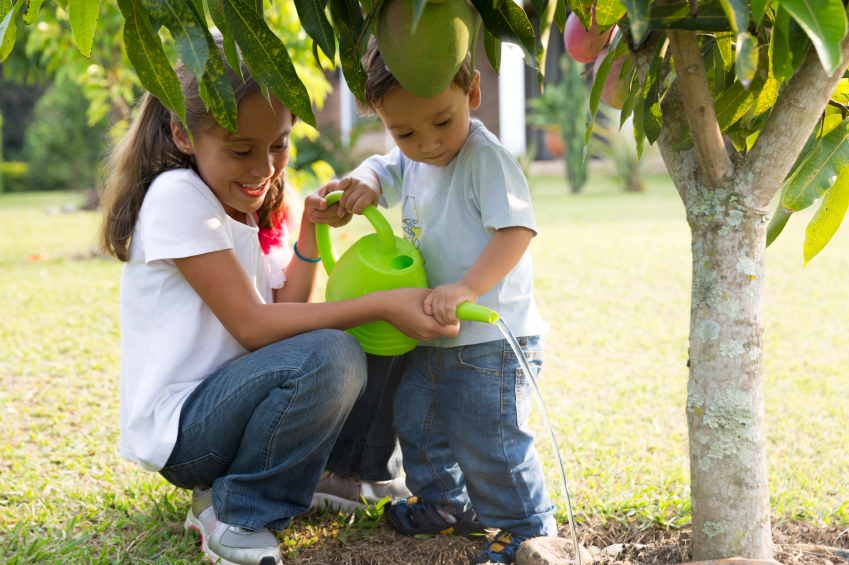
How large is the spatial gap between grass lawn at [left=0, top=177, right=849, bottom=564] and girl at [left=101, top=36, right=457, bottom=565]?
19 centimetres

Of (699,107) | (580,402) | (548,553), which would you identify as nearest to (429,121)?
(699,107)

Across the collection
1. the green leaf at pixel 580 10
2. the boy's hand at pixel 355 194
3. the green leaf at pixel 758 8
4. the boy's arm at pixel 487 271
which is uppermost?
the green leaf at pixel 580 10

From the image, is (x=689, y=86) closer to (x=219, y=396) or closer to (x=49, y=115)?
(x=219, y=396)

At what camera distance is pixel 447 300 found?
136cm

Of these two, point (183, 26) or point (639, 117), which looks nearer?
point (183, 26)

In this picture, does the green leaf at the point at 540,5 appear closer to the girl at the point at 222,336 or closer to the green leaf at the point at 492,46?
the green leaf at the point at 492,46

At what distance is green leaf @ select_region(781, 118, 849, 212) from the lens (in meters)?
1.17

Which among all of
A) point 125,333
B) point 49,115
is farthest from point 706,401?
point 49,115

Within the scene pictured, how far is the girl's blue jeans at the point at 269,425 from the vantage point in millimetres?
1427

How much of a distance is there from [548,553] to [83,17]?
124cm

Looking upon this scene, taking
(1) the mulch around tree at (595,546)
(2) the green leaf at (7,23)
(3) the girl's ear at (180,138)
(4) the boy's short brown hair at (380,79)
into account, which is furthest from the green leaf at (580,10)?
(1) the mulch around tree at (595,546)

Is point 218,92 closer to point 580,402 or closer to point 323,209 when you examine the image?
point 323,209

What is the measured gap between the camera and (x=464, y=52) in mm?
1028

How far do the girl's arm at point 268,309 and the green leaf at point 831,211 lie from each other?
714 millimetres
